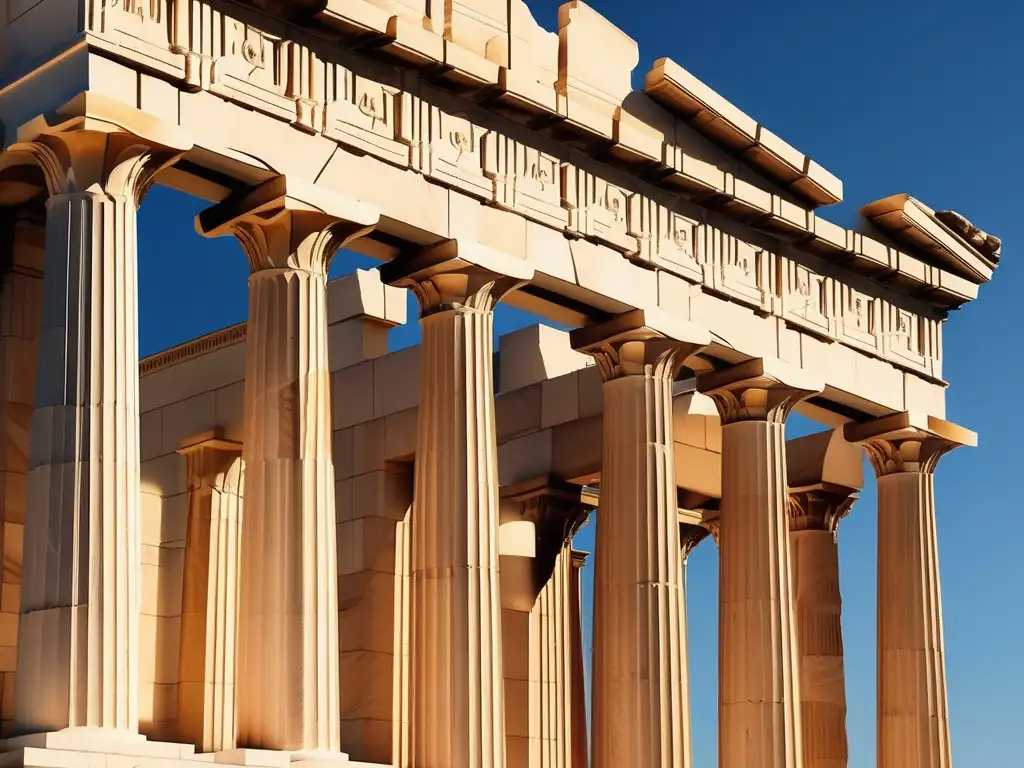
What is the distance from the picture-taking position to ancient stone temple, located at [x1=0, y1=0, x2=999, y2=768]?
49281mm

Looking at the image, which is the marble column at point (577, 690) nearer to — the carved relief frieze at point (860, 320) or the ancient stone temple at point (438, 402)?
the ancient stone temple at point (438, 402)

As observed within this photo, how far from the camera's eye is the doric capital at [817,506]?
8512 centimetres

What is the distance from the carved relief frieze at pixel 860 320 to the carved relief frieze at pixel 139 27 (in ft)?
113

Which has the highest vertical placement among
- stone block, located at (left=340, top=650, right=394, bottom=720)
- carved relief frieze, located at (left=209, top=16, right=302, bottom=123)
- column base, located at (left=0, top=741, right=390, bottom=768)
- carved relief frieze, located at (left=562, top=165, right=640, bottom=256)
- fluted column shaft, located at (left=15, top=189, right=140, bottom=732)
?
carved relief frieze, located at (left=209, top=16, right=302, bottom=123)

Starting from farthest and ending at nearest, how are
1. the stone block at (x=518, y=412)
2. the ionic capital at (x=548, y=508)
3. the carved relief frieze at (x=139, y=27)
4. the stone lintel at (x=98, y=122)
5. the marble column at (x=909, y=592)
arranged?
the ionic capital at (x=548, y=508) → the stone block at (x=518, y=412) → the marble column at (x=909, y=592) → the carved relief frieze at (x=139, y=27) → the stone lintel at (x=98, y=122)

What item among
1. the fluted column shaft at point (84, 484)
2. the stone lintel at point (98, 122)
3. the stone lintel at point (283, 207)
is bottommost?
the fluted column shaft at point (84, 484)

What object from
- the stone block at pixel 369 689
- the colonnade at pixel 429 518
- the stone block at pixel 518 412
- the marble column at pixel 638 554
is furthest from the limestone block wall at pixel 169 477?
the marble column at pixel 638 554

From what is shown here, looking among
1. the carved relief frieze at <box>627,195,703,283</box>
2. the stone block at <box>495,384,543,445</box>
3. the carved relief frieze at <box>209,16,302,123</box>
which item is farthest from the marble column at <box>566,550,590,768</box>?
the carved relief frieze at <box>209,16,302,123</box>

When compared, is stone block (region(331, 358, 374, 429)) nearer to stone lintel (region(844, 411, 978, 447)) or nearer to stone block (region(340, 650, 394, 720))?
stone block (region(340, 650, 394, 720))

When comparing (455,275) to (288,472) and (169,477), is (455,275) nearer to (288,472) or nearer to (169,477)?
(288,472)

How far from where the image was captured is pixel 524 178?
6247 centimetres

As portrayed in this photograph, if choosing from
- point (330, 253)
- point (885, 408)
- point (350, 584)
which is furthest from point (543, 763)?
point (330, 253)

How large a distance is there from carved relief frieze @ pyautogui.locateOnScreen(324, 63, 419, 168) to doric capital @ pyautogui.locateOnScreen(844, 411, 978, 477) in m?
28.8

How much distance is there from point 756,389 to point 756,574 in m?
7.22
